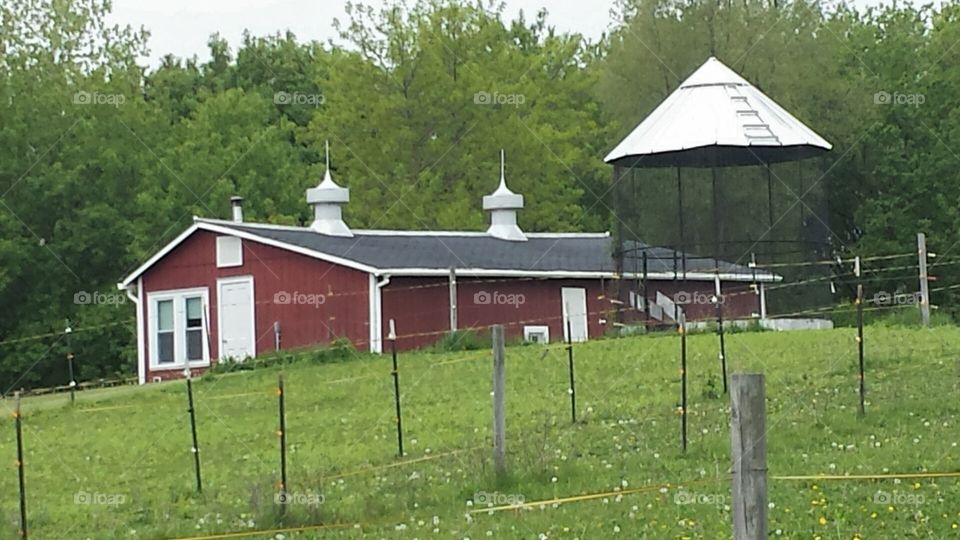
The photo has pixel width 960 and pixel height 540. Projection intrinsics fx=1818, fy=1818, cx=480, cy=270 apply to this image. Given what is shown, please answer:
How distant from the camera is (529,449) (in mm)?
18266

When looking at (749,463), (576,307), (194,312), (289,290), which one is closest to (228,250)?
(194,312)

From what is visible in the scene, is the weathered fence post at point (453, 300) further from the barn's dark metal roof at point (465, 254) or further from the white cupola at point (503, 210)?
the white cupola at point (503, 210)

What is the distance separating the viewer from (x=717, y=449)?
1716 cm

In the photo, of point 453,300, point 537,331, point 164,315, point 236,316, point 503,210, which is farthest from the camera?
point 503,210

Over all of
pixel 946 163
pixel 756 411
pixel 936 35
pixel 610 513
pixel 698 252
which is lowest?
pixel 610 513

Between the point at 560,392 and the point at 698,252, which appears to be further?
the point at 698,252

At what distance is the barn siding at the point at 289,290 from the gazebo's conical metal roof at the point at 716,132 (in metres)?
6.26

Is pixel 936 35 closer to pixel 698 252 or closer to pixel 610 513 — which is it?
pixel 698 252

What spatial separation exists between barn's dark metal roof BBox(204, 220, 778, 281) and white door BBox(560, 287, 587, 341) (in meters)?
0.48

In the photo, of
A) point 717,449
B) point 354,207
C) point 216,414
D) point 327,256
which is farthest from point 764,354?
point 354,207

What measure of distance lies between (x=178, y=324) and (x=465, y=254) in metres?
6.42

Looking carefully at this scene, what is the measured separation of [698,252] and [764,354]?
11712mm

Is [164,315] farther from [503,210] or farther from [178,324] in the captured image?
[503,210]

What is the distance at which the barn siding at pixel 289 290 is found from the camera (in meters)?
36.9
